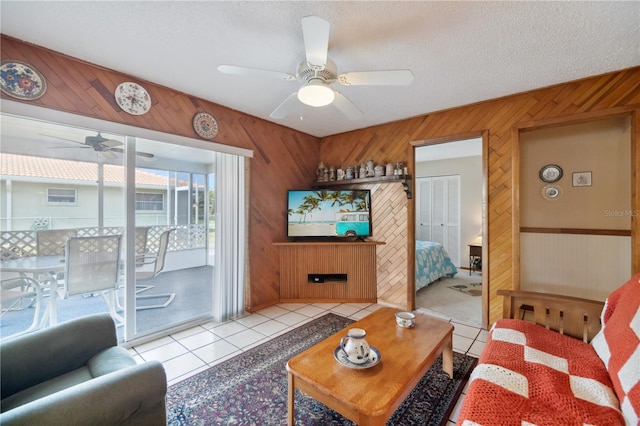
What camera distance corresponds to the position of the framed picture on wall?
260 centimetres

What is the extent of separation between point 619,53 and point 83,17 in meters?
3.77

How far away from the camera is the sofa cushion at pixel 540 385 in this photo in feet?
3.75

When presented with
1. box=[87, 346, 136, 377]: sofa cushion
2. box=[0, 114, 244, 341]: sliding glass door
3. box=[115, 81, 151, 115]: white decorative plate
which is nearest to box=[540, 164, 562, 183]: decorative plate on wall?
box=[0, 114, 244, 341]: sliding glass door

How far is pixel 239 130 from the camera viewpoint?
332 cm

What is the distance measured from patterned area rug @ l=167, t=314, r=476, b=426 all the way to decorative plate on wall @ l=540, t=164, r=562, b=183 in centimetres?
197

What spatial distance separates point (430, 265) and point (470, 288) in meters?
0.77

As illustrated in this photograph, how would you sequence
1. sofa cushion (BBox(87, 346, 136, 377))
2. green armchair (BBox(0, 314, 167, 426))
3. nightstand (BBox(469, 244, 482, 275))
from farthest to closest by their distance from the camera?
1. nightstand (BBox(469, 244, 482, 275))
2. sofa cushion (BBox(87, 346, 136, 377))
3. green armchair (BBox(0, 314, 167, 426))

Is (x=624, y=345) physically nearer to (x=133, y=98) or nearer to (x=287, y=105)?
(x=287, y=105)

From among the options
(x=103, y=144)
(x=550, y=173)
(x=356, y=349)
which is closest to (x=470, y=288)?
(x=550, y=173)

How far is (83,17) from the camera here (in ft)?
5.60

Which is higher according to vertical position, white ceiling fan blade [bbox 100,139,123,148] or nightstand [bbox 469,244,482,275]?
white ceiling fan blade [bbox 100,139,123,148]

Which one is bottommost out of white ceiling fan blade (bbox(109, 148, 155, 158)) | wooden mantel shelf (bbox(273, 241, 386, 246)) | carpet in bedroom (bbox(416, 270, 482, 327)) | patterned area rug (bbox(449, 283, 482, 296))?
carpet in bedroom (bbox(416, 270, 482, 327))

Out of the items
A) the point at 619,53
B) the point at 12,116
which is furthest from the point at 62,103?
the point at 619,53

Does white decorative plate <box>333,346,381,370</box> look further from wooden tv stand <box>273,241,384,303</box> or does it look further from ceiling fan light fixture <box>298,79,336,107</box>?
wooden tv stand <box>273,241,384,303</box>
